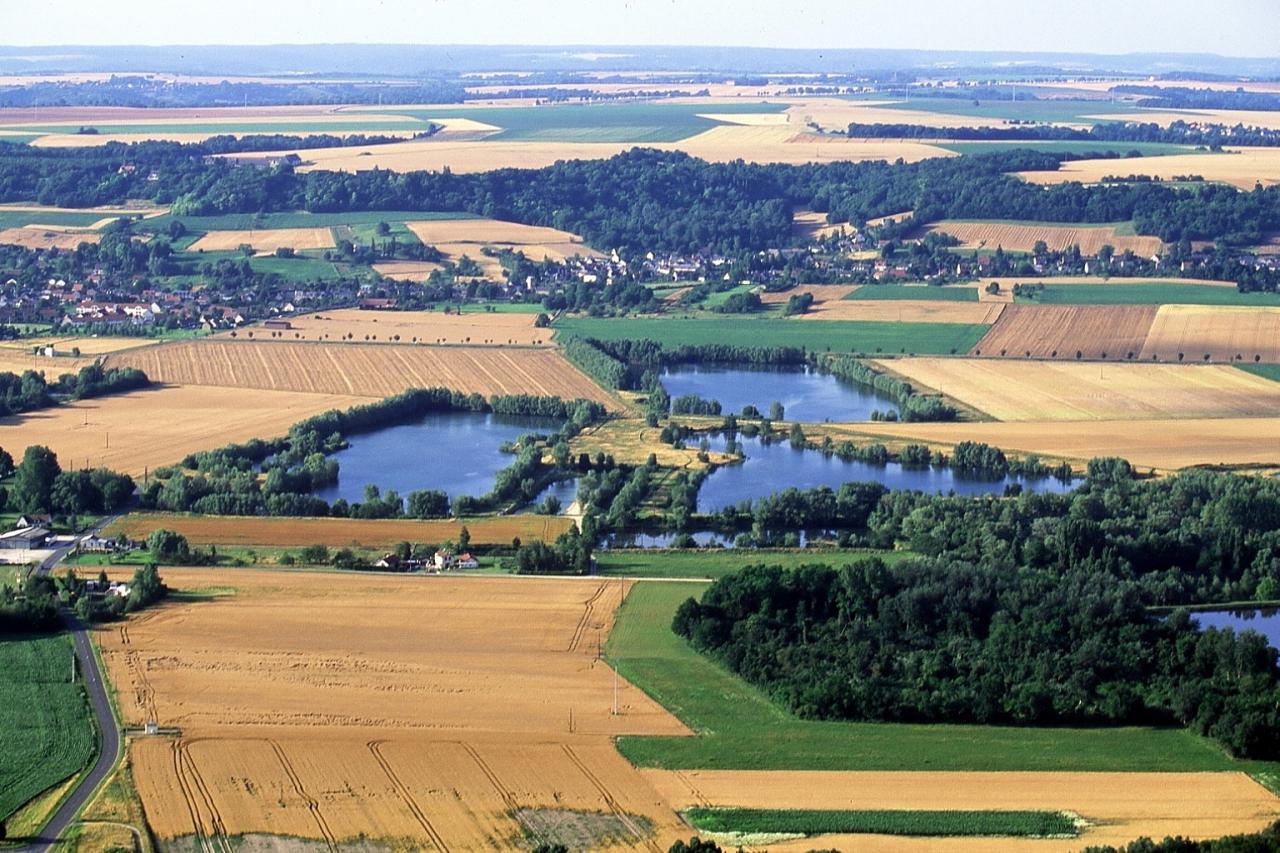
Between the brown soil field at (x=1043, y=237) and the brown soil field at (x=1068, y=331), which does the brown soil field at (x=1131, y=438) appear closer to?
the brown soil field at (x=1068, y=331)

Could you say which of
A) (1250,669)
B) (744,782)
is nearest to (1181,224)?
(1250,669)

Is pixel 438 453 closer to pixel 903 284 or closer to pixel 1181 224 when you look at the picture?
pixel 903 284

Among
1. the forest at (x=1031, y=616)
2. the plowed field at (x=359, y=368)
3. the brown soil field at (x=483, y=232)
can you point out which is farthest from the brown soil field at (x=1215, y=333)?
the brown soil field at (x=483, y=232)

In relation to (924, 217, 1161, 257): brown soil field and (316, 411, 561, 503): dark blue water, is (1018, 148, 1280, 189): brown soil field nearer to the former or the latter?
(924, 217, 1161, 257): brown soil field

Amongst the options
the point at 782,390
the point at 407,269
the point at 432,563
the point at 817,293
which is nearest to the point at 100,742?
the point at 432,563

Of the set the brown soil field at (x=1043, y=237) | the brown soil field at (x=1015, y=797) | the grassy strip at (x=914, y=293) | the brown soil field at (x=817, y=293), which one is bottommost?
the brown soil field at (x=817, y=293)

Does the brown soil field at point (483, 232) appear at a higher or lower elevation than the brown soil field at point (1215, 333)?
lower

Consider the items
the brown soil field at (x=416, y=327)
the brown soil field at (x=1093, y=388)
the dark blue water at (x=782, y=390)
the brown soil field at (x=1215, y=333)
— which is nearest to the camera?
the brown soil field at (x=1093, y=388)
